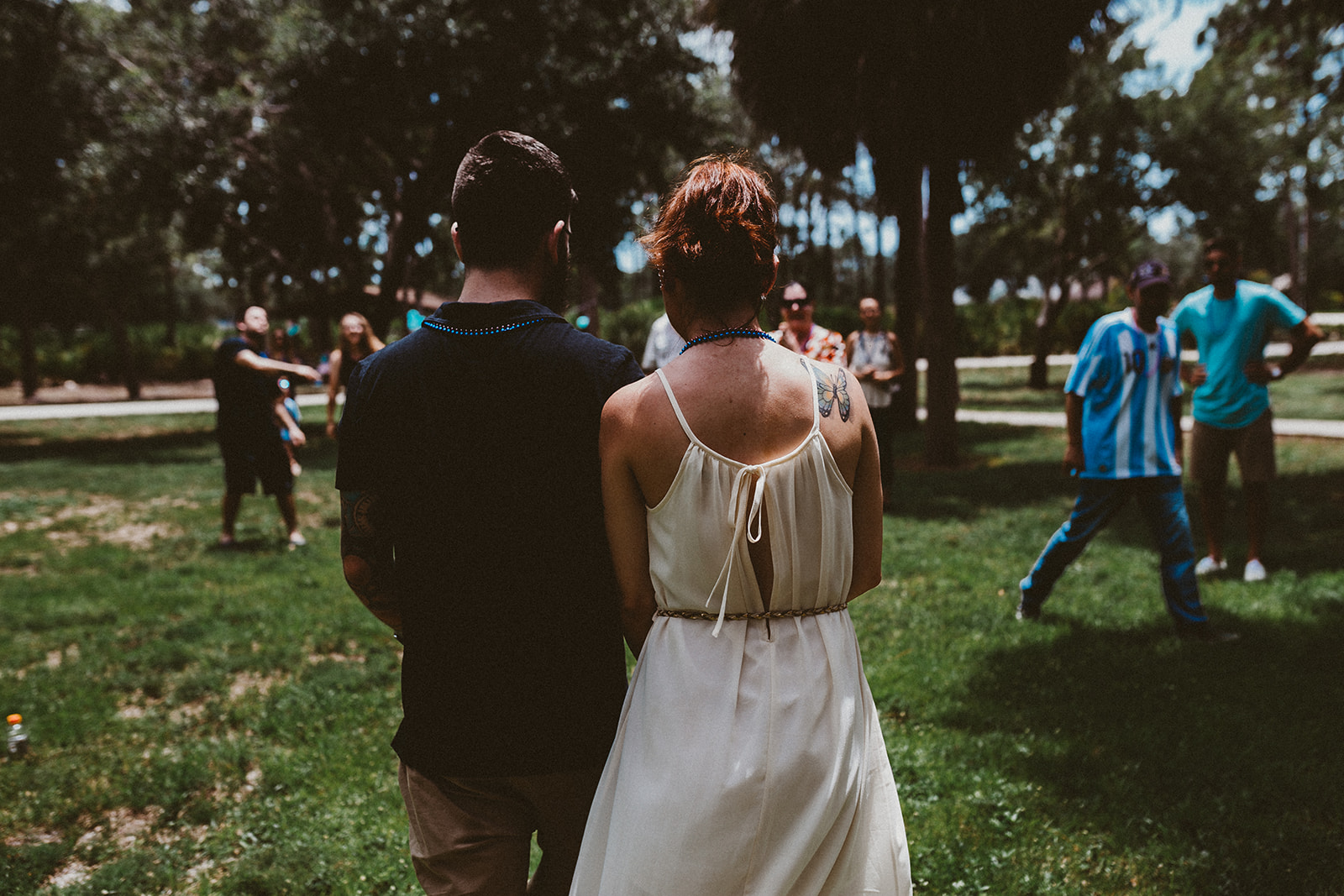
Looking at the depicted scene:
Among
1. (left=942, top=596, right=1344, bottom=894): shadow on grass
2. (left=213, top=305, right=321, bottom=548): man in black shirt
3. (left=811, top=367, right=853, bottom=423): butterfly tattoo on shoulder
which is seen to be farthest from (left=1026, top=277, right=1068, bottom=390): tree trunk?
(left=811, top=367, right=853, bottom=423): butterfly tattoo on shoulder

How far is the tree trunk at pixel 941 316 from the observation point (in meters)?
11.5

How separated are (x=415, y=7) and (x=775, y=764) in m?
13.9

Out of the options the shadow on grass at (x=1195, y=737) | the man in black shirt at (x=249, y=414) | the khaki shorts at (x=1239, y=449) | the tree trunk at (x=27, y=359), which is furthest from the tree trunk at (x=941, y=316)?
the tree trunk at (x=27, y=359)

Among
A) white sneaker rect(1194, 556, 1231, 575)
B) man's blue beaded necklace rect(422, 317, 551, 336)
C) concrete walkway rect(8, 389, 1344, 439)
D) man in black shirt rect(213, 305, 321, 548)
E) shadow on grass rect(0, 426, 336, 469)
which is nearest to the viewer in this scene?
man's blue beaded necklace rect(422, 317, 551, 336)

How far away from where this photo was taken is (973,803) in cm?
346

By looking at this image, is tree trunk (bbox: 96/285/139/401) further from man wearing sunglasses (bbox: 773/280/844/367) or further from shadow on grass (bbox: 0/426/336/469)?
man wearing sunglasses (bbox: 773/280/844/367)

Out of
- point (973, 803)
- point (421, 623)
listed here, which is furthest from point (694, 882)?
point (973, 803)

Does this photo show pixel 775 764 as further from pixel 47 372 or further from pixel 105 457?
pixel 47 372

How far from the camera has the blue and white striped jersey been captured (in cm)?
476

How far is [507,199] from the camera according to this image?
5.77ft

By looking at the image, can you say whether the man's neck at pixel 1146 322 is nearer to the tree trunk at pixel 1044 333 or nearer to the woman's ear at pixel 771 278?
the woman's ear at pixel 771 278

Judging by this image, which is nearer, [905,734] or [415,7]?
[905,734]

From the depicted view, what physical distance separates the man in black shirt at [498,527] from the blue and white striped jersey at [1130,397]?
3773 mm

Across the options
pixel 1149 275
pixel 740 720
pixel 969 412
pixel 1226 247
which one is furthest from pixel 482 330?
pixel 969 412
